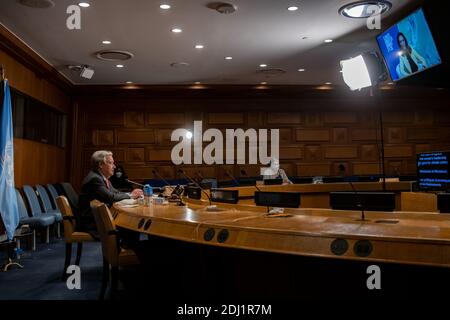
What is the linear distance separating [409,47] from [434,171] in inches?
74.4

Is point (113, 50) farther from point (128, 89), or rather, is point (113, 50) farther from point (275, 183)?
point (275, 183)

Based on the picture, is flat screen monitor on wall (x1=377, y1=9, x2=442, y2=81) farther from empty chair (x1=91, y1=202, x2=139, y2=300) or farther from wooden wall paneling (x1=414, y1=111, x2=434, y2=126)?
wooden wall paneling (x1=414, y1=111, x2=434, y2=126)

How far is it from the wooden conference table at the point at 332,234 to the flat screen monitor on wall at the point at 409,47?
3438 millimetres

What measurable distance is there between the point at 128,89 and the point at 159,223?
7127mm

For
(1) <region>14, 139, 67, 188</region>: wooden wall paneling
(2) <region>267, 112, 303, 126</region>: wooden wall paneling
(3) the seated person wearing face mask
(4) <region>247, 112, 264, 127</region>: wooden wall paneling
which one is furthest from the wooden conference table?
(2) <region>267, 112, 303, 126</region>: wooden wall paneling

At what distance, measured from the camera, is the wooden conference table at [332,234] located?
144 centimetres

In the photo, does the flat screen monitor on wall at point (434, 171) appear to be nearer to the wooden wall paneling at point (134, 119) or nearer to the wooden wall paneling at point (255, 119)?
the wooden wall paneling at point (255, 119)

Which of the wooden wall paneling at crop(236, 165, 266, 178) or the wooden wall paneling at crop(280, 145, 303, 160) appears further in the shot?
the wooden wall paneling at crop(280, 145, 303, 160)

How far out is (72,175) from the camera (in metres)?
8.95

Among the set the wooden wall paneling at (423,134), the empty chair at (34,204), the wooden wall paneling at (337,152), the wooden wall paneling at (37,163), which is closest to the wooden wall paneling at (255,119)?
the wooden wall paneling at (337,152)

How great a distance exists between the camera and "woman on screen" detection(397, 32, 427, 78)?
508cm

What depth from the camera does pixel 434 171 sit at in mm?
4156

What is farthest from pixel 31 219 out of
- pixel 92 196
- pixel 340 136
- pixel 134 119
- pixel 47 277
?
pixel 340 136
